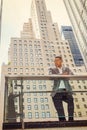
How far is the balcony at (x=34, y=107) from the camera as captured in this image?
4.48m

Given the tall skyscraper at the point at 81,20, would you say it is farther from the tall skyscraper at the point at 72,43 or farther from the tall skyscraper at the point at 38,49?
the tall skyscraper at the point at 72,43

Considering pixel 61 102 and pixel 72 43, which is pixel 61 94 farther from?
pixel 72 43

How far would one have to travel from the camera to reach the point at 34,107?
15.4 ft

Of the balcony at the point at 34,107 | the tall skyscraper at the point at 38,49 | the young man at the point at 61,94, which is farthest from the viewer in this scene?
the tall skyscraper at the point at 38,49

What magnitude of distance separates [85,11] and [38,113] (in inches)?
1148

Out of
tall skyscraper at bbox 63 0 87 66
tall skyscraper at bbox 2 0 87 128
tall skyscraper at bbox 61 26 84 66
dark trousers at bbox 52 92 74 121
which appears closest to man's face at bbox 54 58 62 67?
dark trousers at bbox 52 92 74 121

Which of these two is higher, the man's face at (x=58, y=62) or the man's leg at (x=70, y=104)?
the man's face at (x=58, y=62)

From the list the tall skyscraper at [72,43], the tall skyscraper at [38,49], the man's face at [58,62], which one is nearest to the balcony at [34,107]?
the man's face at [58,62]

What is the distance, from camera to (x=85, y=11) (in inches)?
1286

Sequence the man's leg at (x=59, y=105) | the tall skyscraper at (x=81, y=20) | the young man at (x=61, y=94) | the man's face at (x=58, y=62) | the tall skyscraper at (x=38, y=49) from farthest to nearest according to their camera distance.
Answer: the tall skyscraper at (x=38, y=49), the tall skyscraper at (x=81, y=20), the man's face at (x=58, y=62), the young man at (x=61, y=94), the man's leg at (x=59, y=105)

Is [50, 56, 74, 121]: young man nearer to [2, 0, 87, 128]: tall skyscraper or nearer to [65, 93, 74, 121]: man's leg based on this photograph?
[65, 93, 74, 121]: man's leg

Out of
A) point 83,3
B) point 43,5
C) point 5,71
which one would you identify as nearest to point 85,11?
point 83,3

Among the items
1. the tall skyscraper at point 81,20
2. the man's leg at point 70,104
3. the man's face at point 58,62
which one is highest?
the tall skyscraper at point 81,20

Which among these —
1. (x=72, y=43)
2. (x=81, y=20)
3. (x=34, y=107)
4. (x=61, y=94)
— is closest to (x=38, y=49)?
(x=72, y=43)
